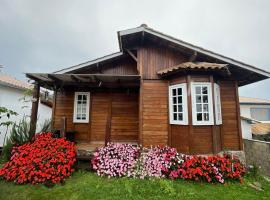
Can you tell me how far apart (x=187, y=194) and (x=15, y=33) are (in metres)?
26.4

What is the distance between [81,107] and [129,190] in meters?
4.77

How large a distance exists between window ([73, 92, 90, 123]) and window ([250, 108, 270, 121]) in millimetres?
15919

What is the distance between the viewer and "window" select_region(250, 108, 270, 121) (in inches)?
597

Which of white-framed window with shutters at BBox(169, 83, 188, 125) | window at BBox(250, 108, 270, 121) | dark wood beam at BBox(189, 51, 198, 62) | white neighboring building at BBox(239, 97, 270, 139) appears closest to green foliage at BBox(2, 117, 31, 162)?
white-framed window with shutters at BBox(169, 83, 188, 125)

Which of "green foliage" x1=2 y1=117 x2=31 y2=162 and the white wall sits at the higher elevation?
the white wall

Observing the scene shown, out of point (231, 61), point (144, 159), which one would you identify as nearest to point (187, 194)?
point (144, 159)

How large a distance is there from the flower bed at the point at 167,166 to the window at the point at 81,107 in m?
2.58

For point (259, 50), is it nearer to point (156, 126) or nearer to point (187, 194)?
point (156, 126)

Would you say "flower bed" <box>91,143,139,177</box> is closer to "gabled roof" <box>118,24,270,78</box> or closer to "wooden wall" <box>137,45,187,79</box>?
"wooden wall" <box>137,45,187,79</box>

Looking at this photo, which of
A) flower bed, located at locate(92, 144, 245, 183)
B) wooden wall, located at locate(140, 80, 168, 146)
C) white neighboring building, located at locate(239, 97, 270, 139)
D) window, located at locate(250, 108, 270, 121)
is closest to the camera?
flower bed, located at locate(92, 144, 245, 183)

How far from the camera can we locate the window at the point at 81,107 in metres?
7.30

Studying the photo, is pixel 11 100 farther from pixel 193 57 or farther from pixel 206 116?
pixel 206 116

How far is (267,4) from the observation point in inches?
450

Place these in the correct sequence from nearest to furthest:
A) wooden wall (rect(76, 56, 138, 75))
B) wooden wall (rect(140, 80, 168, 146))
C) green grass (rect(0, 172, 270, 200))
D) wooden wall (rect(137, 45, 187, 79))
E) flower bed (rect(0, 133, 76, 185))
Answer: green grass (rect(0, 172, 270, 200)), flower bed (rect(0, 133, 76, 185)), wooden wall (rect(140, 80, 168, 146)), wooden wall (rect(137, 45, 187, 79)), wooden wall (rect(76, 56, 138, 75))
